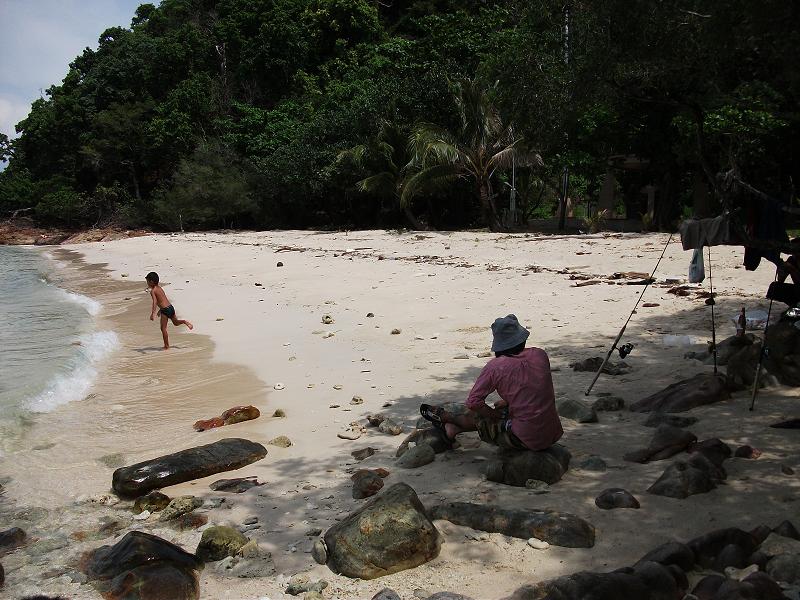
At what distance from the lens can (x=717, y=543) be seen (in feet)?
11.1

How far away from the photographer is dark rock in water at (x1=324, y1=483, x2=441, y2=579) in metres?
3.62

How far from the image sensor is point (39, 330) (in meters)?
13.7

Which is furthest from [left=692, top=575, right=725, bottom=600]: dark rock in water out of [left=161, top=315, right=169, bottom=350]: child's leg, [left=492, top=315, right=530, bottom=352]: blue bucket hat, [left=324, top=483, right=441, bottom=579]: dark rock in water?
[left=161, top=315, right=169, bottom=350]: child's leg

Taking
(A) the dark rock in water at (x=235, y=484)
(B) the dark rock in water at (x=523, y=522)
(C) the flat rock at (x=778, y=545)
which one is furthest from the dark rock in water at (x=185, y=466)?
(C) the flat rock at (x=778, y=545)

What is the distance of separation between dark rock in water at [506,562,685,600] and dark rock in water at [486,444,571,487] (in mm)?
1368

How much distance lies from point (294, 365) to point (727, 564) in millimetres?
6450

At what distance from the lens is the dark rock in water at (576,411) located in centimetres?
574

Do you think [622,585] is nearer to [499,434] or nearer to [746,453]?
[499,434]

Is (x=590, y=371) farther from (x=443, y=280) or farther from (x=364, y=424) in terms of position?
(x=443, y=280)

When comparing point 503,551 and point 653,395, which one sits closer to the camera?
point 503,551

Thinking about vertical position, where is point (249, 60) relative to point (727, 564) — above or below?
above

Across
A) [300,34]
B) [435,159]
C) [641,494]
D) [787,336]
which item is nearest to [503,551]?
[641,494]

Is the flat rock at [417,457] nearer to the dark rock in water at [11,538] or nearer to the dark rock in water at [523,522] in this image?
the dark rock in water at [523,522]

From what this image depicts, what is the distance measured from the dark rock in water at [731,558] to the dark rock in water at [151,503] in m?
3.62
